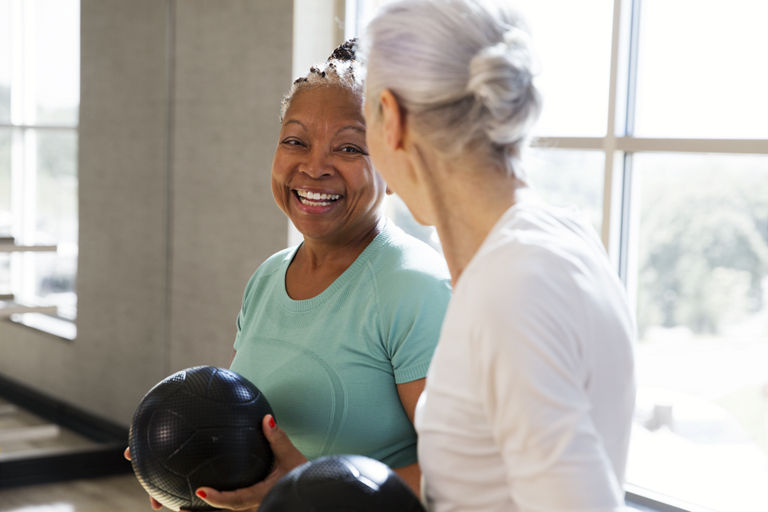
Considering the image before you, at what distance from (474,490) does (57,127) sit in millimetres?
3510

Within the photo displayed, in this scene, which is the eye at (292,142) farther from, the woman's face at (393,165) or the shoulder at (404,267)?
the woman's face at (393,165)

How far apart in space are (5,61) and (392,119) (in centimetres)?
334

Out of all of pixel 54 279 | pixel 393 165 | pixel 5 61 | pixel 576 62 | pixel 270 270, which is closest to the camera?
pixel 393 165

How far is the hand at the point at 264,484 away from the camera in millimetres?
1436

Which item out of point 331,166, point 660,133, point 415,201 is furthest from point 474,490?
point 660,133

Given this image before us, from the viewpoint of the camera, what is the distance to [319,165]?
5.40 feet

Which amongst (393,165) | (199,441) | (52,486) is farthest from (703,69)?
(52,486)

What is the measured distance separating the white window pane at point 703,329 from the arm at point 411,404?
1.32 metres

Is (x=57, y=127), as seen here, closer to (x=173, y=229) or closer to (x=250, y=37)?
(x=173, y=229)

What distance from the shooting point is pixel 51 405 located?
13.6ft

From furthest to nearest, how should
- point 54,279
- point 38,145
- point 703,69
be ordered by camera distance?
point 54,279 < point 38,145 < point 703,69

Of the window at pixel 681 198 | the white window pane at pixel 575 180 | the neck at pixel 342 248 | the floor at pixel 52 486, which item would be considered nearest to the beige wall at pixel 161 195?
the floor at pixel 52 486

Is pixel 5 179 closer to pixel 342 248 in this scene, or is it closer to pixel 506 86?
pixel 342 248

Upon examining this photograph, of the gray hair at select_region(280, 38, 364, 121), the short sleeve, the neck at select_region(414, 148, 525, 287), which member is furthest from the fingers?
the gray hair at select_region(280, 38, 364, 121)
